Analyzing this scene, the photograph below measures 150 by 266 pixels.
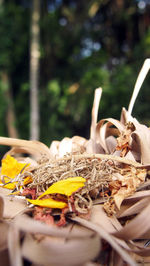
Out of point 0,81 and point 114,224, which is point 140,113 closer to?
point 0,81

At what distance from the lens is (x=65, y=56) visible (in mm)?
4617

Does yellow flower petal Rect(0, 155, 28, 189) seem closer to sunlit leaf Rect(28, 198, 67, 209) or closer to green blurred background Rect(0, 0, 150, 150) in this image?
sunlit leaf Rect(28, 198, 67, 209)

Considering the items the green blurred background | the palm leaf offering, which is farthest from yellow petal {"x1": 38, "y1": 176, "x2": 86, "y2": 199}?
the green blurred background

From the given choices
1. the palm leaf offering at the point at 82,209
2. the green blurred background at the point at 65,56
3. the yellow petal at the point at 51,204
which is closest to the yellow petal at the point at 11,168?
the palm leaf offering at the point at 82,209

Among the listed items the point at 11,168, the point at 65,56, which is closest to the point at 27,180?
the point at 11,168

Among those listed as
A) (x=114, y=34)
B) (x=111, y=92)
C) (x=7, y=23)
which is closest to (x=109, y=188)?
(x=111, y=92)

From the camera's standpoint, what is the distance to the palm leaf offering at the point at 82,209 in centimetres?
16

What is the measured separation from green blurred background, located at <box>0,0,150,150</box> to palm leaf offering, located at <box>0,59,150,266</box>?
3414mm

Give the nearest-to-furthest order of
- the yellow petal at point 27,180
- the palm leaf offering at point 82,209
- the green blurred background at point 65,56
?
the palm leaf offering at point 82,209 < the yellow petal at point 27,180 < the green blurred background at point 65,56

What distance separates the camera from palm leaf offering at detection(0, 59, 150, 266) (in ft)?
0.54

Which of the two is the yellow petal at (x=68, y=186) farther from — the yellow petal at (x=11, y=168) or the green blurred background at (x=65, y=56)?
the green blurred background at (x=65, y=56)

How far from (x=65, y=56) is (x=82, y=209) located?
464cm

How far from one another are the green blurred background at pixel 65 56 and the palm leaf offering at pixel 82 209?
3.41 meters

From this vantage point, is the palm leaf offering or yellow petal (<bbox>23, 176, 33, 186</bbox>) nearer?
the palm leaf offering
